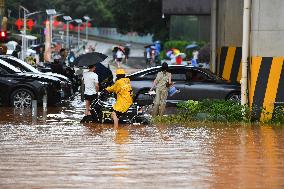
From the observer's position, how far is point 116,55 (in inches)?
2790

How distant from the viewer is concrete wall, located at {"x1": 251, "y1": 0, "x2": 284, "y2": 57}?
2278cm

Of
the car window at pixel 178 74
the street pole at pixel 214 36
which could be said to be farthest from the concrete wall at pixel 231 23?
the car window at pixel 178 74

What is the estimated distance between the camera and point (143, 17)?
276 feet

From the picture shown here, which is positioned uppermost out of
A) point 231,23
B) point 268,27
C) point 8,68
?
point 231,23

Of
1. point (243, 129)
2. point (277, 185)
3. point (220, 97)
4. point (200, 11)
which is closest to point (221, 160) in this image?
point (277, 185)

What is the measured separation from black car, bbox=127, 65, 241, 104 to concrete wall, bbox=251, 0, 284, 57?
5.10m

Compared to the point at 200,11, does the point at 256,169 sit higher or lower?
lower

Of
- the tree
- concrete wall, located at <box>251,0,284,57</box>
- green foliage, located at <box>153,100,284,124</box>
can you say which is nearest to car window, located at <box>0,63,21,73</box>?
green foliage, located at <box>153,100,284,124</box>

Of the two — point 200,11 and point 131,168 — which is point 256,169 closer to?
point 131,168

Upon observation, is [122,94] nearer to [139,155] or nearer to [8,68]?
[139,155]

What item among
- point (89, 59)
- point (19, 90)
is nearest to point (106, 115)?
point (89, 59)

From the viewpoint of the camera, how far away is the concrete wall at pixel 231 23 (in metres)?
32.3

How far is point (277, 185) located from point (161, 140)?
625cm

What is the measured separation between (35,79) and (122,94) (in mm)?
7218
